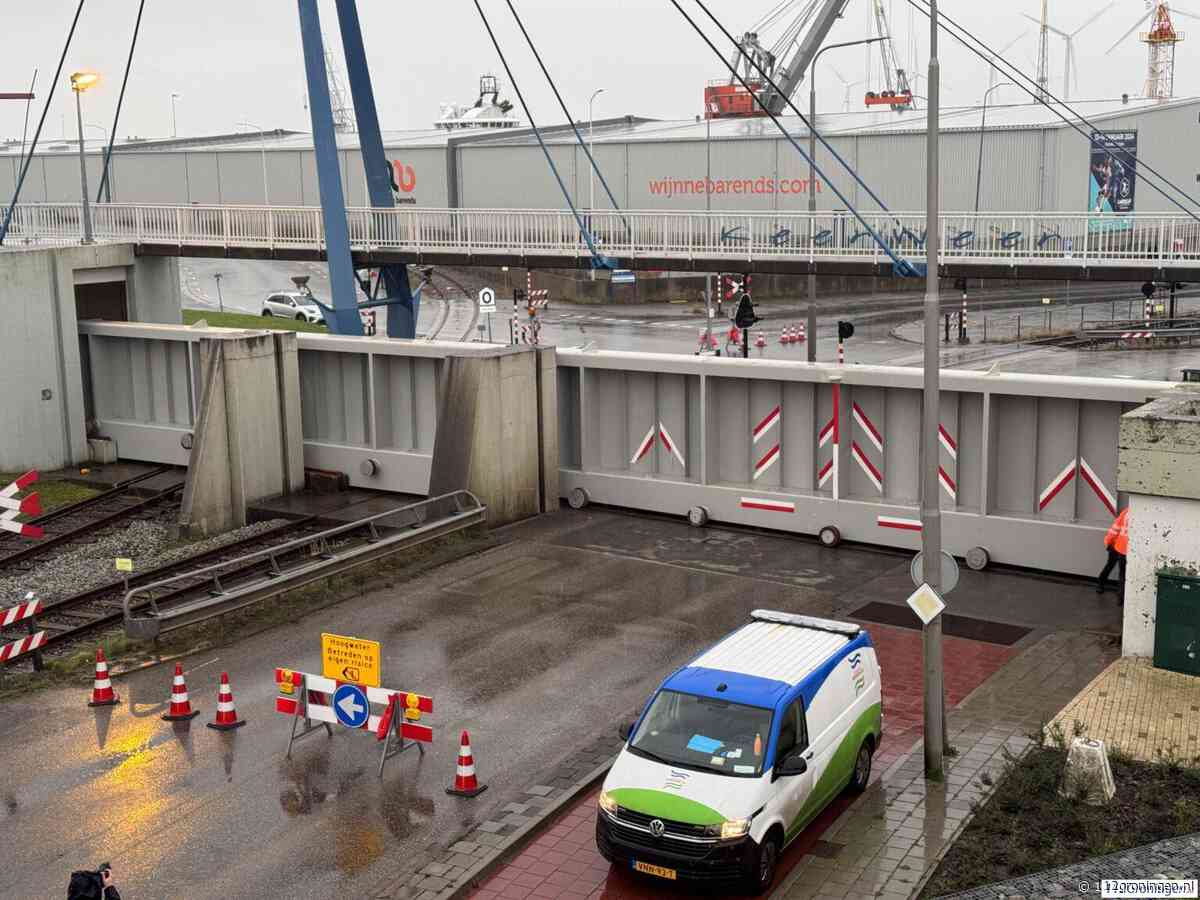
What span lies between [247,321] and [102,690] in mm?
36665

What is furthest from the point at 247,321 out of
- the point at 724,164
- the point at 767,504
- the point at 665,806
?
the point at 665,806

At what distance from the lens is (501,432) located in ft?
65.9

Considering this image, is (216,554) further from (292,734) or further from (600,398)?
(292,734)

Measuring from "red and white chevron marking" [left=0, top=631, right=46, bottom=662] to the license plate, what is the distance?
7.98 meters

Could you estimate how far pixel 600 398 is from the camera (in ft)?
69.5

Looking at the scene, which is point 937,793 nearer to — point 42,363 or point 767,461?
point 767,461

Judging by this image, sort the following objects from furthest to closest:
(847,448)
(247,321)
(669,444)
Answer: (247,321) < (669,444) < (847,448)

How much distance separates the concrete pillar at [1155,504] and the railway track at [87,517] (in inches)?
583

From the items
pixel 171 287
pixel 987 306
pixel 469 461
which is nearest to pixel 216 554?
pixel 469 461

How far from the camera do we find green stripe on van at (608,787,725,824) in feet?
31.3

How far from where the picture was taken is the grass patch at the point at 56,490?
77.1 ft

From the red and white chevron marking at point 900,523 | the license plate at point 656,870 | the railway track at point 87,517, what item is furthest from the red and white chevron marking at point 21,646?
the red and white chevron marking at point 900,523

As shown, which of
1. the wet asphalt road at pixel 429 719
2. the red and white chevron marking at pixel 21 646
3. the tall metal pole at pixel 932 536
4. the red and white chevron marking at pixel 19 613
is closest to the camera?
the wet asphalt road at pixel 429 719

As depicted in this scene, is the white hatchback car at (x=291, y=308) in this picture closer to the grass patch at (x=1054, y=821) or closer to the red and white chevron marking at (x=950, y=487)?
the red and white chevron marking at (x=950, y=487)
